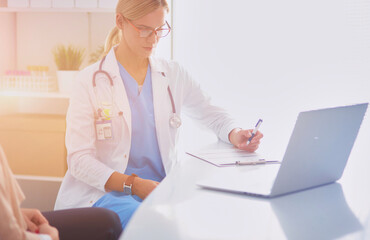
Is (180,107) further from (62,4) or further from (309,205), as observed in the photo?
(62,4)

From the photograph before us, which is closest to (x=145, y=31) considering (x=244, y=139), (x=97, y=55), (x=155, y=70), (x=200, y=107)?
(x=155, y=70)

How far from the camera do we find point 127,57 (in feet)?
5.59

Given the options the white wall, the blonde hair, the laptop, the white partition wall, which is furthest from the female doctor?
the white wall

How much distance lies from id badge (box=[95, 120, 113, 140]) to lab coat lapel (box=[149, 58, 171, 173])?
0.20 metres

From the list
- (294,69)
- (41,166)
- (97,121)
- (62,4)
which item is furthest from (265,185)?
(62,4)

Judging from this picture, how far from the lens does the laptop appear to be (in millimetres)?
966

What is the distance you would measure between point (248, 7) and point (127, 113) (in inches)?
48.5

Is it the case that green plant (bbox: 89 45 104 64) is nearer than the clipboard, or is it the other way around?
the clipboard

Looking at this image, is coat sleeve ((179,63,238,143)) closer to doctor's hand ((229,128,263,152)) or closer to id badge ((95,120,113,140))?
doctor's hand ((229,128,263,152))

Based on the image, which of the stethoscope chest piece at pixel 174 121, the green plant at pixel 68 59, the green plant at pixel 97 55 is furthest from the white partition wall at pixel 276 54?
the stethoscope chest piece at pixel 174 121

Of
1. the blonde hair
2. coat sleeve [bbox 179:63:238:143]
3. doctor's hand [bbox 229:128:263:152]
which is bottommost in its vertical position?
doctor's hand [bbox 229:128:263:152]

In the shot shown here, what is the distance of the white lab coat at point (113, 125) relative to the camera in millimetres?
1467

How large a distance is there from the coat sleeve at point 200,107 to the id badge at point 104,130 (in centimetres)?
43

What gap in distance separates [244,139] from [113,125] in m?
0.48
